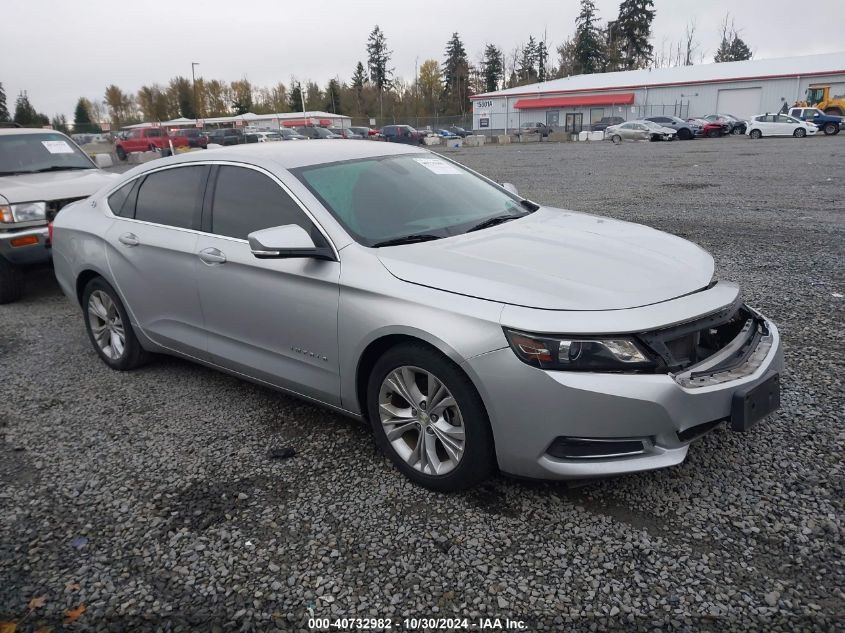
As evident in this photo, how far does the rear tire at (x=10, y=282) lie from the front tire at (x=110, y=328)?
8.23 ft

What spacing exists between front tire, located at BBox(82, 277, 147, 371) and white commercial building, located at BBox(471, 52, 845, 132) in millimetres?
54533

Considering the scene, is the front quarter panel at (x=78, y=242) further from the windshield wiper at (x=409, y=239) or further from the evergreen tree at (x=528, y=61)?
the evergreen tree at (x=528, y=61)

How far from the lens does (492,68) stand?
10006 centimetres

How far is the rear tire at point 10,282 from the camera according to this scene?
7.02 metres

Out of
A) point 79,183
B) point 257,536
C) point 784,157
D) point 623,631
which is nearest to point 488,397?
point 623,631

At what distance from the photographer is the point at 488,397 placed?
2820 mm

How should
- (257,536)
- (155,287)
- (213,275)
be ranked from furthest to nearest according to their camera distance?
(155,287) < (213,275) < (257,536)

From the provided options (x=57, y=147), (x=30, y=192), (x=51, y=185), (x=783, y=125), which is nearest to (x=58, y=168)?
(x=57, y=147)

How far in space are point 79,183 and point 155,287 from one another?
3.84 m

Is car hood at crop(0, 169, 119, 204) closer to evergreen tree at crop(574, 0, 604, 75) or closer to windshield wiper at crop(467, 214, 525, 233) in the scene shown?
windshield wiper at crop(467, 214, 525, 233)

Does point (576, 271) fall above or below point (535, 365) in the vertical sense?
above

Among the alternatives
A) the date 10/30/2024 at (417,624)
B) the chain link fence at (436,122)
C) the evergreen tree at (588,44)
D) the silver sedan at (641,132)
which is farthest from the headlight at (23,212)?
the evergreen tree at (588,44)

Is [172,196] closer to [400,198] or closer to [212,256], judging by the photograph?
[212,256]

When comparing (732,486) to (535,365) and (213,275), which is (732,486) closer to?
(535,365)
